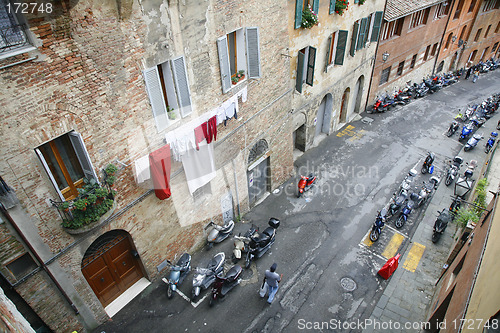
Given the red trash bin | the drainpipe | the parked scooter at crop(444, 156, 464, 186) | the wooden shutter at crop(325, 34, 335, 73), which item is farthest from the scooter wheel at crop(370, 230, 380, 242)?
the drainpipe

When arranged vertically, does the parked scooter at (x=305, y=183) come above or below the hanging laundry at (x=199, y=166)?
below

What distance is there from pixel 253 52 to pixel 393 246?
9.12m

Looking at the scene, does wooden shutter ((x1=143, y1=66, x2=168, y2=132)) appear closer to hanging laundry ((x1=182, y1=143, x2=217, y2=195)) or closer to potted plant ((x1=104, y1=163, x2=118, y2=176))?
hanging laundry ((x1=182, y1=143, x2=217, y2=195))

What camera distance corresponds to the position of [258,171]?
45.7 feet

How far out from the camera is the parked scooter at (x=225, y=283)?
33.6 feet

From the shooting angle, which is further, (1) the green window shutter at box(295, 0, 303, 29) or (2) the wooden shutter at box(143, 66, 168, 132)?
(1) the green window shutter at box(295, 0, 303, 29)

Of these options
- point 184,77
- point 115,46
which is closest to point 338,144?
point 184,77

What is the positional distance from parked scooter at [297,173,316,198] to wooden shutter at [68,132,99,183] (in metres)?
9.27

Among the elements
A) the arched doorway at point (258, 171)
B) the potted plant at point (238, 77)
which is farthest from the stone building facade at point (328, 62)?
the arched doorway at point (258, 171)

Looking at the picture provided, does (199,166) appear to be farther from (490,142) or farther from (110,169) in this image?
(490,142)

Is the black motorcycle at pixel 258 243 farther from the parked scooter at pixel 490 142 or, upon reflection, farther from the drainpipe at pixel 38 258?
the parked scooter at pixel 490 142

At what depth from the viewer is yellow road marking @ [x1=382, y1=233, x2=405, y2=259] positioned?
12180 millimetres

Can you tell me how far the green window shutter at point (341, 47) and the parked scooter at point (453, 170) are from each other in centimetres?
766


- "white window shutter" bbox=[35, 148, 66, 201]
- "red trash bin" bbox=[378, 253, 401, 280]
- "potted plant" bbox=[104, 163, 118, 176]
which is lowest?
"red trash bin" bbox=[378, 253, 401, 280]
